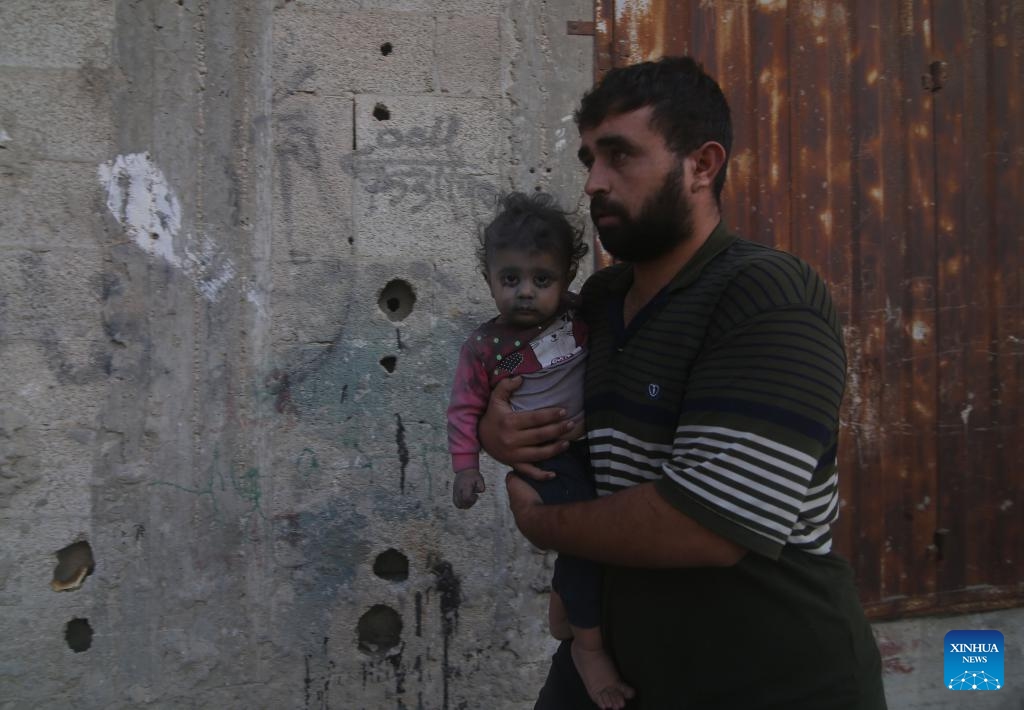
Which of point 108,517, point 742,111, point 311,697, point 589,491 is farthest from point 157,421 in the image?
point 742,111

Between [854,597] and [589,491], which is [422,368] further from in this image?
[854,597]

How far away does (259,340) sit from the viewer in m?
3.13

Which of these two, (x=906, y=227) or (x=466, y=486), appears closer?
(x=466, y=486)

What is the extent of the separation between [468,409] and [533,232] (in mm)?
469

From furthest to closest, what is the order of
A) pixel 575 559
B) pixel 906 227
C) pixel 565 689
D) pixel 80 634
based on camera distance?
1. pixel 906 227
2. pixel 80 634
3. pixel 565 689
4. pixel 575 559

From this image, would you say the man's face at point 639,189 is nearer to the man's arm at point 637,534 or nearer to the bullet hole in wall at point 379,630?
the man's arm at point 637,534

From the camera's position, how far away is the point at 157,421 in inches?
121

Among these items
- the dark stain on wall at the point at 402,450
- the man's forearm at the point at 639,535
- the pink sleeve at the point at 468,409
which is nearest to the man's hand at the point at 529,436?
the pink sleeve at the point at 468,409

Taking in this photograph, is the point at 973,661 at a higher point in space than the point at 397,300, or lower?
lower

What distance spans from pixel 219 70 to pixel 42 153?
27.9 inches

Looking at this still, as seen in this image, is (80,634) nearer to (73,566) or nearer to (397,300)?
(73,566)

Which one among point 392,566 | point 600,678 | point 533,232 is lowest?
point 392,566

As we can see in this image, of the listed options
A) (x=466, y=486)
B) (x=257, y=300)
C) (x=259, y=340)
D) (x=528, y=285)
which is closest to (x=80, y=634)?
(x=259, y=340)

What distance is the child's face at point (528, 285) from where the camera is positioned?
200cm
